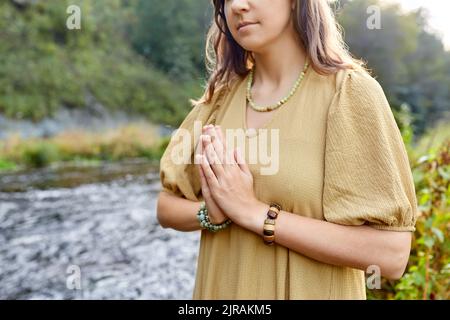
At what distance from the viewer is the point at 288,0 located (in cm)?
120

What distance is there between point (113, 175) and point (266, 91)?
1014 cm

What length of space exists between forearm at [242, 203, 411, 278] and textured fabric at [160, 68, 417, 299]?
0.07 ft

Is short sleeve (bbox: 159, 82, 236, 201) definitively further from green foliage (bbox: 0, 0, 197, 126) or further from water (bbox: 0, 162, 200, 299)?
green foliage (bbox: 0, 0, 197, 126)

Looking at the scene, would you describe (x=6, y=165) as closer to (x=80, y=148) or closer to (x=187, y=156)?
(x=80, y=148)

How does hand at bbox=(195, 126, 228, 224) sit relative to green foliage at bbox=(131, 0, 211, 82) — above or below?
below

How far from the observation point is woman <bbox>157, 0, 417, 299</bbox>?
107 cm

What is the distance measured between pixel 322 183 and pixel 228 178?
8.1 inches

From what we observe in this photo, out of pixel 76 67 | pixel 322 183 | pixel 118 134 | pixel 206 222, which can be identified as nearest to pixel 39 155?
pixel 118 134

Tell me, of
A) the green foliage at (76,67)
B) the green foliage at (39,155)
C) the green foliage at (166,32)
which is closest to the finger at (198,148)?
the green foliage at (39,155)

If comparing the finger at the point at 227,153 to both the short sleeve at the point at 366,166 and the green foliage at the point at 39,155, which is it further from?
the green foliage at the point at 39,155

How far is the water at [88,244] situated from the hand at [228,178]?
6.38ft

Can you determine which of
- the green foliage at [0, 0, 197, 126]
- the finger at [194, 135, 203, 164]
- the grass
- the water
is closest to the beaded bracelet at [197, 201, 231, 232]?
the finger at [194, 135, 203, 164]

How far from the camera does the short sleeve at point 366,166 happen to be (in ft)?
3.44
